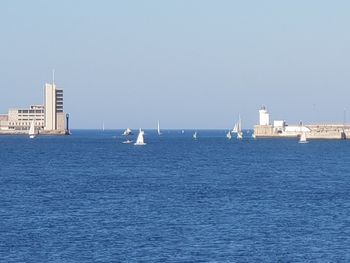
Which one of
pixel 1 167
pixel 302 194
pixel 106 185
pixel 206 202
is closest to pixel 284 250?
pixel 206 202

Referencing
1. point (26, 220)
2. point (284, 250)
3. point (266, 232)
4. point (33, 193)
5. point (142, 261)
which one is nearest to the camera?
point (142, 261)

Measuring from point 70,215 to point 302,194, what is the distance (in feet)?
74.9

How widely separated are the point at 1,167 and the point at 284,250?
7674cm

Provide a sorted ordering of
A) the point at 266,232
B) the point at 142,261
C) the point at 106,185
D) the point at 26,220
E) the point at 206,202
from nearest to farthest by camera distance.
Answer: the point at 142,261 → the point at 266,232 → the point at 26,220 → the point at 206,202 → the point at 106,185

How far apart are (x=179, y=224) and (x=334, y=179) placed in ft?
140

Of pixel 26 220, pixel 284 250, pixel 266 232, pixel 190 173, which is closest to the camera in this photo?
pixel 284 250

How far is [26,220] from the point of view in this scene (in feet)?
180

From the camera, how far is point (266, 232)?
165 feet

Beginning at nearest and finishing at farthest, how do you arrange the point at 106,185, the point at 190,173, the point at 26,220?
1. the point at 26,220
2. the point at 106,185
3. the point at 190,173

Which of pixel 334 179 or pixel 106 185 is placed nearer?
pixel 106 185

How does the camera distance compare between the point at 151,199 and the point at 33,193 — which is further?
the point at 33,193

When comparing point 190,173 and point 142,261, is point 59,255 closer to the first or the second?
point 142,261

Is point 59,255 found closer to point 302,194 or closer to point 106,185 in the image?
point 302,194

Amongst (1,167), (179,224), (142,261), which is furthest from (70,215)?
(1,167)
